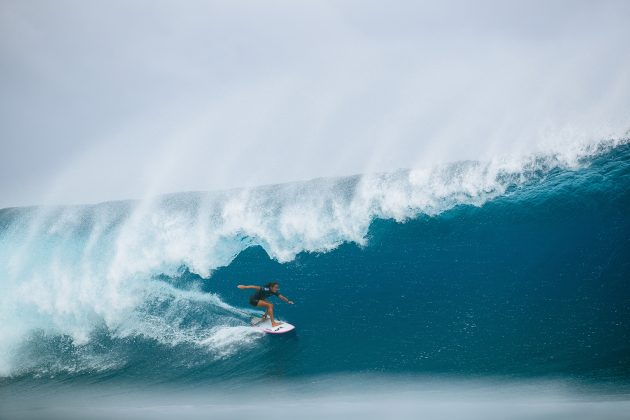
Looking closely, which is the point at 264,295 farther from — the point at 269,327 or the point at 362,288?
the point at 362,288

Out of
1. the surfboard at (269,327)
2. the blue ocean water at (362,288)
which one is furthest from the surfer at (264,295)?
the blue ocean water at (362,288)

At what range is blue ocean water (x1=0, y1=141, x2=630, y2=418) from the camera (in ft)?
24.1

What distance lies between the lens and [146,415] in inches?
245

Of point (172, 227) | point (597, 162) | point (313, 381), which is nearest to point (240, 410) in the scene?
point (313, 381)

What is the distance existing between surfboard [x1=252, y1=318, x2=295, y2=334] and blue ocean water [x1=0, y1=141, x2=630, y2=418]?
15cm

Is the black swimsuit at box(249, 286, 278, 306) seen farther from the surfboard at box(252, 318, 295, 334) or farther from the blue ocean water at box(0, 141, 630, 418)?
the blue ocean water at box(0, 141, 630, 418)

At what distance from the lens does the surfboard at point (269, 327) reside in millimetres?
8648

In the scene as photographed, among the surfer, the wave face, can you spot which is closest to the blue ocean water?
the wave face

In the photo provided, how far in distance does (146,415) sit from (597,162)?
14416 mm

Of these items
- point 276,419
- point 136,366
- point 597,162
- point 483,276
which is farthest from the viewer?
point 597,162

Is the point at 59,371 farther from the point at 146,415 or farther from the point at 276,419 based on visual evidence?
the point at 276,419

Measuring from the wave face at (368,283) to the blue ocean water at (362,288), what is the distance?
49 millimetres

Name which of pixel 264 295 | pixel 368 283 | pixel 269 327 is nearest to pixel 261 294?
pixel 264 295

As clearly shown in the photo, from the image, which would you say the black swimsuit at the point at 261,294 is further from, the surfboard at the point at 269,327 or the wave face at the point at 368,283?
the wave face at the point at 368,283
